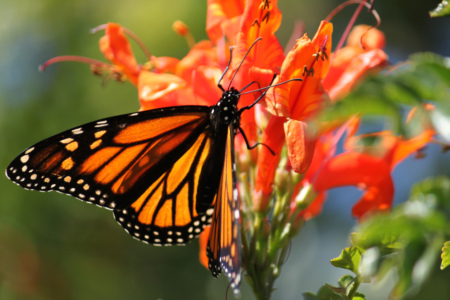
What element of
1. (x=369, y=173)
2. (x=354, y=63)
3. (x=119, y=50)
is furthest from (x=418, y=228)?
(x=119, y=50)

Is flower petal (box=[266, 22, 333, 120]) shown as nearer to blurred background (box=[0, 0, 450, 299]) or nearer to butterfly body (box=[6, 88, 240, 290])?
butterfly body (box=[6, 88, 240, 290])

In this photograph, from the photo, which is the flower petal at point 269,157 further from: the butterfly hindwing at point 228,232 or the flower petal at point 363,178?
the flower petal at point 363,178

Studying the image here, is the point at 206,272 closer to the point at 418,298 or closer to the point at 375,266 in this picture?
the point at 418,298

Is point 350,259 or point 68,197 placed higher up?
point 350,259

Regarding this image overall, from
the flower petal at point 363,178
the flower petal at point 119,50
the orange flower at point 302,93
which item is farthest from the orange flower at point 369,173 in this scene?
the flower petal at point 119,50

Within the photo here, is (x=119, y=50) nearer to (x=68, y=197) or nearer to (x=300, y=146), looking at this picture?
(x=300, y=146)

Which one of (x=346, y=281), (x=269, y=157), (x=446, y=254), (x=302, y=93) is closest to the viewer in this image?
(x=446, y=254)
